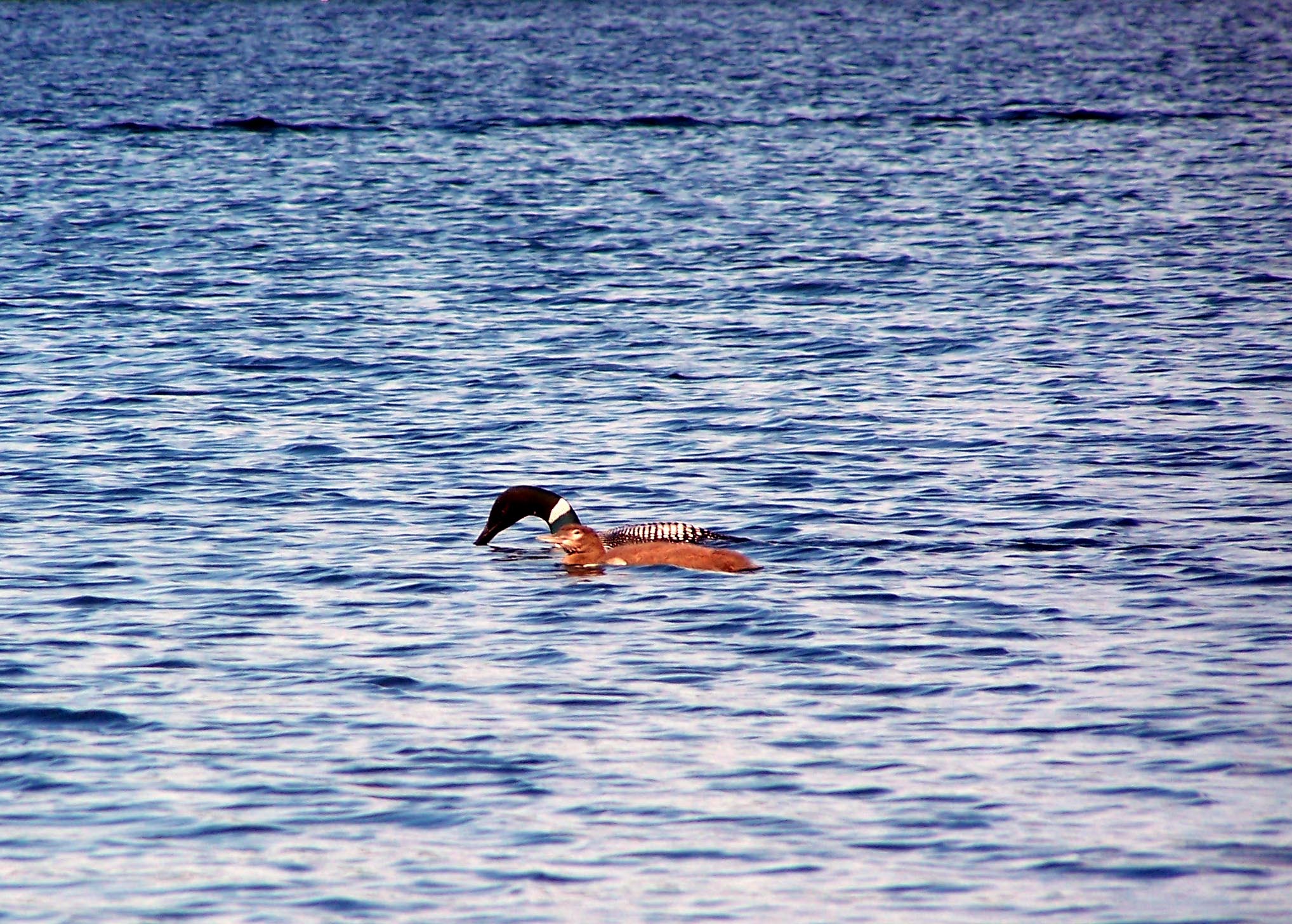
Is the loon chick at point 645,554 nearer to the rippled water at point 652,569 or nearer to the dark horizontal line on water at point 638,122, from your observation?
the rippled water at point 652,569

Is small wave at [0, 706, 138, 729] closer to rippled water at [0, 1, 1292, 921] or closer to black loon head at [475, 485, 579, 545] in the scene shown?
rippled water at [0, 1, 1292, 921]

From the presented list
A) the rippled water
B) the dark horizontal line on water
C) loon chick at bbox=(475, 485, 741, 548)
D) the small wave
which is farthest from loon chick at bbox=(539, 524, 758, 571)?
the dark horizontal line on water

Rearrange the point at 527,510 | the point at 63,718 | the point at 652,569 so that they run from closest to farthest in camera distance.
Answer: the point at 63,718 < the point at 652,569 < the point at 527,510

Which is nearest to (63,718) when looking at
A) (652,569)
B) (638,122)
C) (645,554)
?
(645,554)

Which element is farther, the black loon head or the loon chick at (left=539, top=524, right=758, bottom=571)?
the black loon head

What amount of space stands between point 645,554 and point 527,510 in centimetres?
149

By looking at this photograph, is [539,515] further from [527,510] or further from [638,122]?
[638,122]

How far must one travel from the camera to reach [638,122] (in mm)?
72188

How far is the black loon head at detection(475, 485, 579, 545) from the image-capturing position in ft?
62.4

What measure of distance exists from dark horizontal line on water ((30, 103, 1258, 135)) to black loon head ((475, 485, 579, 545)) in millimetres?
51687

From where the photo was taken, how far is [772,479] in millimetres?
21859

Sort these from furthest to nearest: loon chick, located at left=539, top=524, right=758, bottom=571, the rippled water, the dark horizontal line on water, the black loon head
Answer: the dark horizontal line on water, the black loon head, loon chick, located at left=539, top=524, right=758, bottom=571, the rippled water

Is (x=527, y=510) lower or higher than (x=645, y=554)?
higher

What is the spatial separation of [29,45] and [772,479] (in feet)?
371
